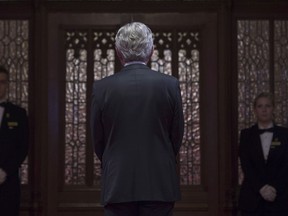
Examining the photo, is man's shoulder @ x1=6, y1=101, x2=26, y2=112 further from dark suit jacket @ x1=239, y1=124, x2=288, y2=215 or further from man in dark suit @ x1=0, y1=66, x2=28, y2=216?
dark suit jacket @ x1=239, y1=124, x2=288, y2=215

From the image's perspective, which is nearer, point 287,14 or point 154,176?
point 154,176

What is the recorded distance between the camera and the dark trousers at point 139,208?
309 centimetres

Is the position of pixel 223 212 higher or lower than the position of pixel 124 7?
lower

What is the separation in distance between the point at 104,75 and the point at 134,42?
2533 mm

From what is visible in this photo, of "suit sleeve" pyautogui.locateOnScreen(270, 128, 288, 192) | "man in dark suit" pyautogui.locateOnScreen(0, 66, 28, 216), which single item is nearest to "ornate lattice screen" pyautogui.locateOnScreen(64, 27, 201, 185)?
"man in dark suit" pyautogui.locateOnScreen(0, 66, 28, 216)

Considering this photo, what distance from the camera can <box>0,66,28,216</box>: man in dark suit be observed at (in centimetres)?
527

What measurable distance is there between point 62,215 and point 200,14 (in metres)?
1.81

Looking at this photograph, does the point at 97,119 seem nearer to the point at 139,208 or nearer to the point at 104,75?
the point at 139,208

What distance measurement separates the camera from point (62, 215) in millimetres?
5641

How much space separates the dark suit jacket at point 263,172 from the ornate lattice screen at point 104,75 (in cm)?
52

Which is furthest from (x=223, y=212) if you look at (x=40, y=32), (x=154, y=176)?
(x=154, y=176)

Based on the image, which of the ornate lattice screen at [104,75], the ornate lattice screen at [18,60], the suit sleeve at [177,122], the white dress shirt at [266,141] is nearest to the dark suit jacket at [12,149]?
the ornate lattice screen at [18,60]

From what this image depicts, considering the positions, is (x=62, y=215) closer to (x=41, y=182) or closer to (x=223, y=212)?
(x=41, y=182)

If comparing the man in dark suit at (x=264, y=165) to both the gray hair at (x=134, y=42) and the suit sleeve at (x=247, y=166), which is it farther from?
the gray hair at (x=134, y=42)
